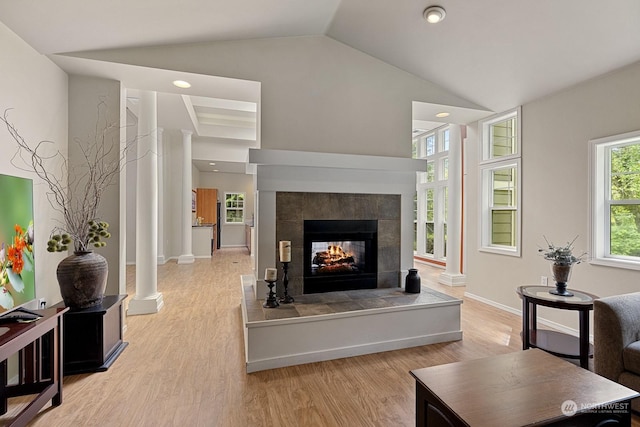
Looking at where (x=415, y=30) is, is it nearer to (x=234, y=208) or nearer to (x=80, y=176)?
(x=80, y=176)

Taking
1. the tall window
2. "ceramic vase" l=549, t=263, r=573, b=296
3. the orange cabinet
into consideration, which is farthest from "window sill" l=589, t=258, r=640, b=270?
the orange cabinet

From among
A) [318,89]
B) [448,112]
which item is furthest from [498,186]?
[318,89]

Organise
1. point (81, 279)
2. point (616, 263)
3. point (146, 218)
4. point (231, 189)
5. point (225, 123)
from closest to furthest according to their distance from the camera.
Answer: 1. point (81, 279)
2. point (616, 263)
3. point (146, 218)
4. point (225, 123)
5. point (231, 189)

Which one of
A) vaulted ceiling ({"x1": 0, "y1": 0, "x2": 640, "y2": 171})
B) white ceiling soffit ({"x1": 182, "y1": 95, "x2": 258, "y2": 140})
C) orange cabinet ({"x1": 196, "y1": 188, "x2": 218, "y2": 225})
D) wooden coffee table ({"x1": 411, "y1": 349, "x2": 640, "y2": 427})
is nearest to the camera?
wooden coffee table ({"x1": 411, "y1": 349, "x2": 640, "y2": 427})

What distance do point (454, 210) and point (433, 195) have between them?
2250 millimetres

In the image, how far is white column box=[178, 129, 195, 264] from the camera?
746cm

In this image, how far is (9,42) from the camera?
220 centimetres

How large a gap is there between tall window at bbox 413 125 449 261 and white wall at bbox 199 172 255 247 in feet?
19.6

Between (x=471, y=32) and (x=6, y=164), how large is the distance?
13.3ft

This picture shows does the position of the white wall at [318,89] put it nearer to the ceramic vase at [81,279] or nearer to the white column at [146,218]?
the white column at [146,218]

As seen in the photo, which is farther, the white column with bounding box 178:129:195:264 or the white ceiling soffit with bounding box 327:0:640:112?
the white column with bounding box 178:129:195:264

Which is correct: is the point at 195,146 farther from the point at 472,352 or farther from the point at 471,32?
the point at 472,352

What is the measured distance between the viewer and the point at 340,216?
11.9 ft

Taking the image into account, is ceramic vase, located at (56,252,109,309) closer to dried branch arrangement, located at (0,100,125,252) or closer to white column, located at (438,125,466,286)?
dried branch arrangement, located at (0,100,125,252)
